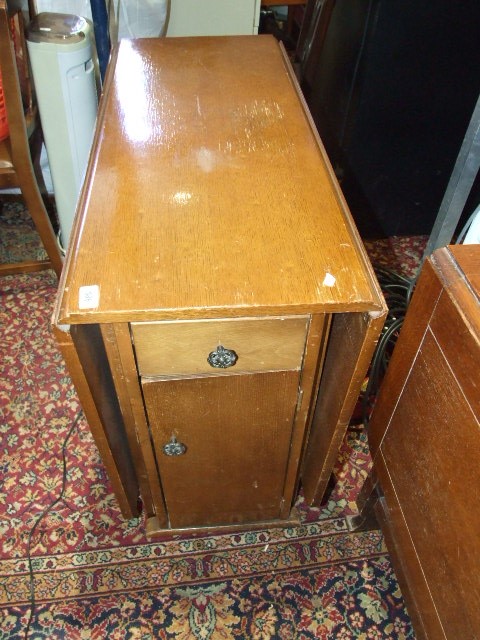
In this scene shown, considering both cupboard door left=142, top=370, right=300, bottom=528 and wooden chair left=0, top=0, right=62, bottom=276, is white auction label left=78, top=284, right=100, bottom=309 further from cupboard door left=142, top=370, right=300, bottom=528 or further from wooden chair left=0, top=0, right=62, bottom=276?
wooden chair left=0, top=0, right=62, bottom=276

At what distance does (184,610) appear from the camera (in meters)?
1.12

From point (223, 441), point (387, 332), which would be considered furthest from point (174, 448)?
point (387, 332)

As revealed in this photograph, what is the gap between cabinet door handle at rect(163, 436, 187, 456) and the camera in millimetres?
941

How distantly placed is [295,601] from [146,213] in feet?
2.89

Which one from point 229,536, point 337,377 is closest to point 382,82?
point 337,377

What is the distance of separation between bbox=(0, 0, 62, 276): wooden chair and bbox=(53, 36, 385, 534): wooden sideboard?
12.4 inches

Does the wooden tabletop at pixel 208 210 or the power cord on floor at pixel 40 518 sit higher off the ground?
the wooden tabletop at pixel 208 210

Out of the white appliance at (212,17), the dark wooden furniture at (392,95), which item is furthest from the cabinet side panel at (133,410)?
the white appliance at (212,17)

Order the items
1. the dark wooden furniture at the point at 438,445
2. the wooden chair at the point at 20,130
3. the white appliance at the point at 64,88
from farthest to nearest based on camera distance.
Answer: the white appliance at the point at 64,88, the wooden chair at the point at 20,130, the dark wooden furniture at the point at 438,445

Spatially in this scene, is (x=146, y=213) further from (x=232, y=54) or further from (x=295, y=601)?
(x=295, y=601)

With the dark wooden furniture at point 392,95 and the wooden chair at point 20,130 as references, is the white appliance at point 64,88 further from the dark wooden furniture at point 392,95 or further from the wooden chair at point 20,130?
the dark wooden furniture at point 392,95

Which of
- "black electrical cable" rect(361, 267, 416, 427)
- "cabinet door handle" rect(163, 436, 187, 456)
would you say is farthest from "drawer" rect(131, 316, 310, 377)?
"black electrical cable" rect(361, 267, 416, 427)

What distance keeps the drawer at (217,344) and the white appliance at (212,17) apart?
139 cm

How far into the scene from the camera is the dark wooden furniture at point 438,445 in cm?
68
